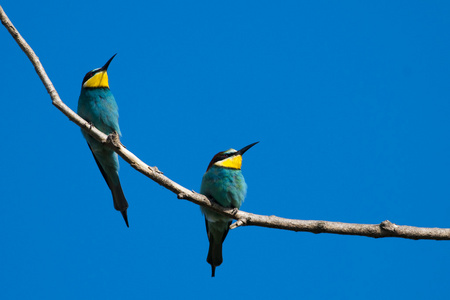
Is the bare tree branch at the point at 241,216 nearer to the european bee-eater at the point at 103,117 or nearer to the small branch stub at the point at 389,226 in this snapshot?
the small branch stub at the point at 389,226

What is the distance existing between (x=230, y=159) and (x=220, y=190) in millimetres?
409

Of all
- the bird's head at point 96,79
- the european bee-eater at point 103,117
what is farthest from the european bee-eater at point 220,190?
the bird's head at point 96,79

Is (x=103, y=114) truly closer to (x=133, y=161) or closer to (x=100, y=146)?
(x=100, y=146)

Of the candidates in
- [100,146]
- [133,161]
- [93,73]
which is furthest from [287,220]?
[93,73]

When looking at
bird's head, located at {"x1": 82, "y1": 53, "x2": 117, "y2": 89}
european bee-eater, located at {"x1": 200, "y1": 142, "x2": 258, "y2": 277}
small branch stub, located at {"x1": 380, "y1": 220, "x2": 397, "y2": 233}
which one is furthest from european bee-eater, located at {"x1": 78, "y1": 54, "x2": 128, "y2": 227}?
small branch stub, located at {"x1": 380, "y1": 220, "x2": 397, "y2": 233}

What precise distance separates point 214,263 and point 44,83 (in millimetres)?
2219

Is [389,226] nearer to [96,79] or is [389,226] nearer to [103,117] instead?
[103,117]

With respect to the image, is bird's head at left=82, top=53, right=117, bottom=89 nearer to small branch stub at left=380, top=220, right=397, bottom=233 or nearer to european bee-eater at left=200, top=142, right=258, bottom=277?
european bee-eater at left=200, top=142, right=258, bottom=277

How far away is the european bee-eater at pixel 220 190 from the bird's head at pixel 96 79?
140 cm

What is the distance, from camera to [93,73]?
495cm

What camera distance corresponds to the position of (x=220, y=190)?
13.2 ft

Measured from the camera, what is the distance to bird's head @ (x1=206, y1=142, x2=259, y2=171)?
4305 mm

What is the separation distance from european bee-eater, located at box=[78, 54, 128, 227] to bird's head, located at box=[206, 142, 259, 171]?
0.99 m

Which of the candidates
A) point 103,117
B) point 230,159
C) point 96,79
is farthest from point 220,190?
point 96,79
